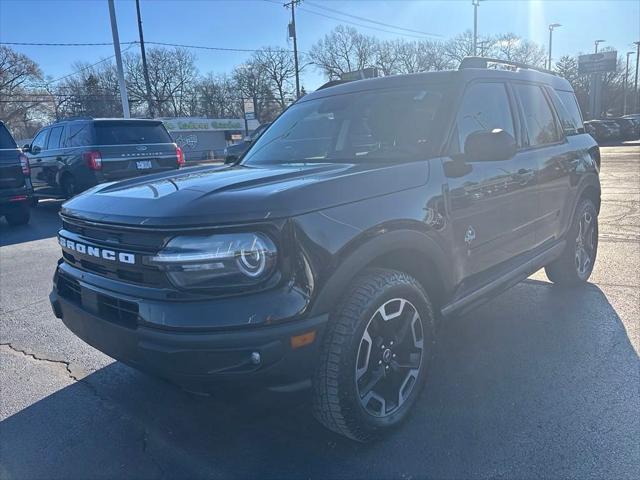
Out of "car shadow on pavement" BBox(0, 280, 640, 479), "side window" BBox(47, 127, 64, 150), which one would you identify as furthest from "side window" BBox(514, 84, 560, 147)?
"side window" BBox(47, 127, 64, 150)

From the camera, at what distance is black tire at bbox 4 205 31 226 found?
913cm

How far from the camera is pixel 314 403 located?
91.4 inches

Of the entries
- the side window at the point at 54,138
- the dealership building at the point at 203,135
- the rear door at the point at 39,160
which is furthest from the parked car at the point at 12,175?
the dealership building at the point at 203,135

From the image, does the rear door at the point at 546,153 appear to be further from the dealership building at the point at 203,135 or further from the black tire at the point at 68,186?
the dealership building at the point at 203,135

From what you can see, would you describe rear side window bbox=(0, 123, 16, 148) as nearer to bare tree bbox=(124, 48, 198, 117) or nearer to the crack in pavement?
the crack in pavement

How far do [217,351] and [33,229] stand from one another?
8.91 metres

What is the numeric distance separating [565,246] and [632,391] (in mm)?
1883

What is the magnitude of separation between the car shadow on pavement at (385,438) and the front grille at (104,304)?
51 cm

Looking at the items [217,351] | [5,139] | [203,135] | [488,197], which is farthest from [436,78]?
[203,135]

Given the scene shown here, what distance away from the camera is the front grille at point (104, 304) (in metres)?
2.21

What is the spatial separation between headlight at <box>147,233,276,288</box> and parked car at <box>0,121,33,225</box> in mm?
7948

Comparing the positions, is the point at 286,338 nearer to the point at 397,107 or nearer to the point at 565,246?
the point at 397,107

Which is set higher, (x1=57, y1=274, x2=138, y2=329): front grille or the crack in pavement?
(x1=57, y1=274, x2=138, y2=329): front grille

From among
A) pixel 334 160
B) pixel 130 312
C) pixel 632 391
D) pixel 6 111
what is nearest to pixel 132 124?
pixel 334 160
